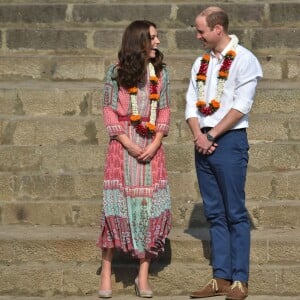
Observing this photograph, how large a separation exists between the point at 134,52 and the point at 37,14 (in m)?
3.84

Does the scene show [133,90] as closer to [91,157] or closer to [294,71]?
[91,157]

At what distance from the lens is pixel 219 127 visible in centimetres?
650

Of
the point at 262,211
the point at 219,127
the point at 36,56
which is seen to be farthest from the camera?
the point at 36,56

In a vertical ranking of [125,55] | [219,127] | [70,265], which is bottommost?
[70,265]

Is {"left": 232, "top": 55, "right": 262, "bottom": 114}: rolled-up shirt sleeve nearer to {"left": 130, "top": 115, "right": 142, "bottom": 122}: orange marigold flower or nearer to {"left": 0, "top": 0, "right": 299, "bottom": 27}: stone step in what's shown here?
{"left": 130, "top": 115, "right": 142, "bottom": 122}: orange marigold flower

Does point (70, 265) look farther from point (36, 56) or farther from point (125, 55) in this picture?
point (36, 56)

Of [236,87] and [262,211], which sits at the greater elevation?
[236,87]

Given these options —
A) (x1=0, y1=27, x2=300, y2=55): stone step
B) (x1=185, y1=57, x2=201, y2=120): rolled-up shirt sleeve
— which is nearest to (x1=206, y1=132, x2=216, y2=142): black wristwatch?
(x1=185, y1=57, x2=201, y2=120): rolled-up shirt sleeve

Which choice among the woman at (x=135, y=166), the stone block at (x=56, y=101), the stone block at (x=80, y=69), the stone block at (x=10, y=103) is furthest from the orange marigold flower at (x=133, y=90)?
the stone block at (x=80, y=69)

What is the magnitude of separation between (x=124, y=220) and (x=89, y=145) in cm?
171

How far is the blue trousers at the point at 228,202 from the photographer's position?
655cm

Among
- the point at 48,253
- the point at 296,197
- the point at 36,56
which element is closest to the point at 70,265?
the point at 48,253

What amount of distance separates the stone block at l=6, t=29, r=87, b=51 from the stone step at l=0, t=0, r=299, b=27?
0.31 metres

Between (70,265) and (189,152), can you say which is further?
(189,152)
